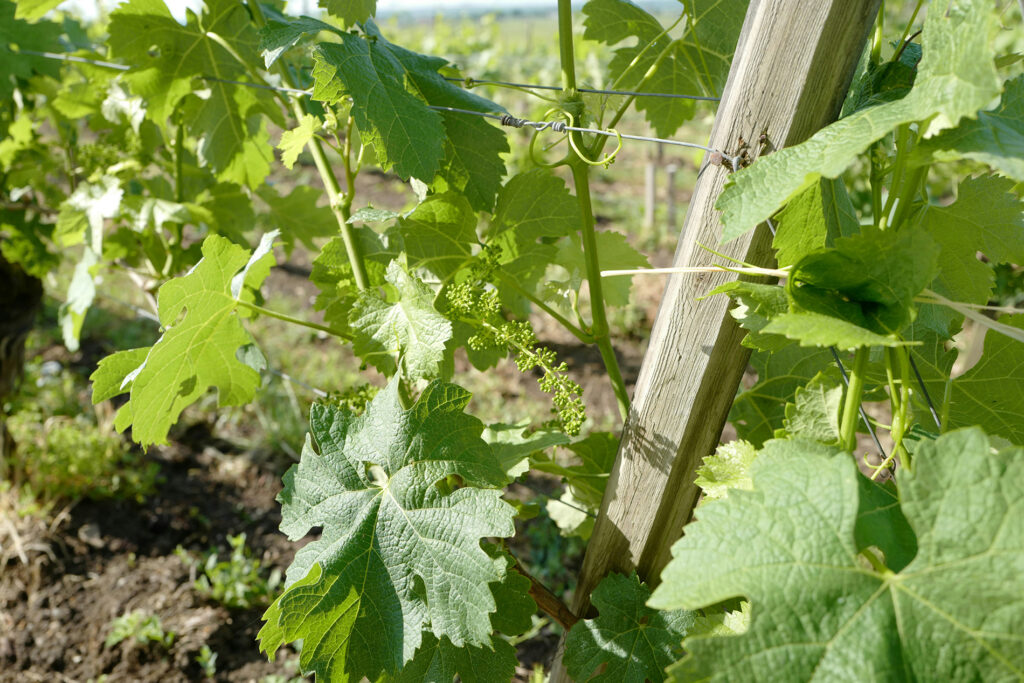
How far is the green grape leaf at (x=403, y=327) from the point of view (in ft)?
4.19

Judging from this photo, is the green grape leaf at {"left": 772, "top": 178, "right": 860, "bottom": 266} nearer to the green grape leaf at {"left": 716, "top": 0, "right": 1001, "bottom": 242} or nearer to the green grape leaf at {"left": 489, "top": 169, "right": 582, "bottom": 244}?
the green grape leaf at {"left": 716, "top": 0, "right": 1001, "bottom": 242}

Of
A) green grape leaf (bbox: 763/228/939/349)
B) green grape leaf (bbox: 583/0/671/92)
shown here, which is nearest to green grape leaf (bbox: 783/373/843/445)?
green grape leaf (bbox: 763/228/939/349)

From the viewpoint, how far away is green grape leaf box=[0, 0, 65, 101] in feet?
7.70

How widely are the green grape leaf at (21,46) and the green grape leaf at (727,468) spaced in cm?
245

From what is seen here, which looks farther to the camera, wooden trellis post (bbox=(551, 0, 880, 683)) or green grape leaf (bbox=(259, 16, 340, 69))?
green grape leaf (bbox=(259, 16, 340, 69))

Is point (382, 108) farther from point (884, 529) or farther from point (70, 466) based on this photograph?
point (70, 466)

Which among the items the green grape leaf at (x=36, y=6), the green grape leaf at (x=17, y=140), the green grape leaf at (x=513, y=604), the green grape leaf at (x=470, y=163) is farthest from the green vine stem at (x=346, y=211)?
the green grape leaf at (x=17, y=140)

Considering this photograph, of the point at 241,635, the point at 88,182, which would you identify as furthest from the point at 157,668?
the point at 88,182

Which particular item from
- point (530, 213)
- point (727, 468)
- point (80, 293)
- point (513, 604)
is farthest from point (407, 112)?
point (80, 293)

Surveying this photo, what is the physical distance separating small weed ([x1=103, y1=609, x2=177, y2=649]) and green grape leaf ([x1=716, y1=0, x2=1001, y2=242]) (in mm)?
2772

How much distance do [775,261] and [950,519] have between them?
1.68ft

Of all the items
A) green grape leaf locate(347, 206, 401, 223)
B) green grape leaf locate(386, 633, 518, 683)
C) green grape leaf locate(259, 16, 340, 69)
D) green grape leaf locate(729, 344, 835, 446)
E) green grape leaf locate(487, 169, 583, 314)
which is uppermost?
green grape leaf locate(259, 16, 340, 69)

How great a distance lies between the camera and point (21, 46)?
2482mm

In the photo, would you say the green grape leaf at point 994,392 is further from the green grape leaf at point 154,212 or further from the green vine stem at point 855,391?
the green grape leaf at point 154,212
